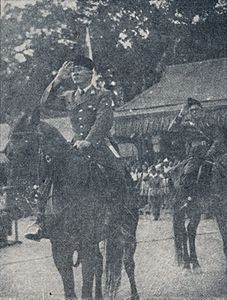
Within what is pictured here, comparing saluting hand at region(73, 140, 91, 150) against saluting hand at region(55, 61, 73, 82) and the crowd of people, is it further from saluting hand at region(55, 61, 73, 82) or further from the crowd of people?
saluting hand at region(55, 61, 73, 82)

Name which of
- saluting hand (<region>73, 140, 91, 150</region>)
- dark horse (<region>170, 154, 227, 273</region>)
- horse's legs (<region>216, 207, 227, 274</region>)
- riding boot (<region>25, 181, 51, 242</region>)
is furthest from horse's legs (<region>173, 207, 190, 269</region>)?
riding boot (<region>25, 181, 51, 242</region>)

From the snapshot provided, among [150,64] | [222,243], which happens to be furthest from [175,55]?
[222,243]

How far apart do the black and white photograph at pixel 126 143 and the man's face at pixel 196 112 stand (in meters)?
0.02

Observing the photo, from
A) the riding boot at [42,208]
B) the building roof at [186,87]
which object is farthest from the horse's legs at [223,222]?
the riding boot at [42,208]

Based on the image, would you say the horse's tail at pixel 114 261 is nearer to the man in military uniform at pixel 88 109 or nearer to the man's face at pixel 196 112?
the man in military uniform at pixel 88 109

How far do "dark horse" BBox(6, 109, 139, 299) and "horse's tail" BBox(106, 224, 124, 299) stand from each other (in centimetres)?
10

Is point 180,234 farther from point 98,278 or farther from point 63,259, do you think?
point 63,259

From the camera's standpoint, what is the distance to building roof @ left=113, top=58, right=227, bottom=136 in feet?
11.2

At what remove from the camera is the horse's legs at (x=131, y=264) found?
11.1 feet

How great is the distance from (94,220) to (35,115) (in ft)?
2.88

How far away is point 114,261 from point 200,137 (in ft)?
3.94

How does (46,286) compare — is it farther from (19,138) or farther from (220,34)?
(220,34)

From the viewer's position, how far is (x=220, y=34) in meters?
3.56

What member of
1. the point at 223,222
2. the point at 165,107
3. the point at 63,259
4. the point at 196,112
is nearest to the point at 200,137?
the point at 196,112
